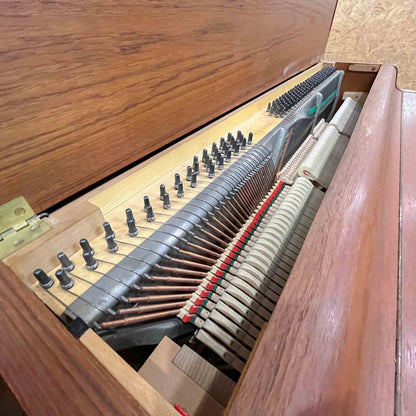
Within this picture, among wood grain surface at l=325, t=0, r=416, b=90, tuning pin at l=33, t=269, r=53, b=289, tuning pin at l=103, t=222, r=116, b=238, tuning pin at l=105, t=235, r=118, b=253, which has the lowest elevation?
tuning pin at l=33, t=269, r=53, b=289

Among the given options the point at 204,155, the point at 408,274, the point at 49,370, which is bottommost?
the point at 49,370

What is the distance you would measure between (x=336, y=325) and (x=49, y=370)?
0.40 meters

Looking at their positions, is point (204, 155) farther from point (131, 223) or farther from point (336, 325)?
point (336, 325)

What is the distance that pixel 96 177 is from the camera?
778 millimetres

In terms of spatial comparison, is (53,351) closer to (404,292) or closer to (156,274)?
(156,274)

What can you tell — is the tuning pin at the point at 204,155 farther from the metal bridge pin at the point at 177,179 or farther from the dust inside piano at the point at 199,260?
the metal bridge pin at the point at 177,179

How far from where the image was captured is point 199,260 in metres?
0.80

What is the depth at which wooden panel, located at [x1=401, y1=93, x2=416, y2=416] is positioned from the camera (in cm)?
36

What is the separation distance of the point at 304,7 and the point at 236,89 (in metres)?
0.95

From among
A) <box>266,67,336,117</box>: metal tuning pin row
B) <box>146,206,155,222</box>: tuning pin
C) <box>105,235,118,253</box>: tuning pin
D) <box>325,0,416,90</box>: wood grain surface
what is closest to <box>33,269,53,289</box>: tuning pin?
<box>105,235,118,253</box>: tuning pin

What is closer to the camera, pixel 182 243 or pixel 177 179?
pixel 182 243

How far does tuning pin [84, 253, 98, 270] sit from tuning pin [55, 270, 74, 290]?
0.05m

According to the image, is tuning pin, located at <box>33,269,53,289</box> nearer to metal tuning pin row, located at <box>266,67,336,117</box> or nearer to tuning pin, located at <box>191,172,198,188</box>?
tuning pin, located at <box>191,172,198,188</box>

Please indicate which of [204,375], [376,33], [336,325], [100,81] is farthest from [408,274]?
[376,33]
